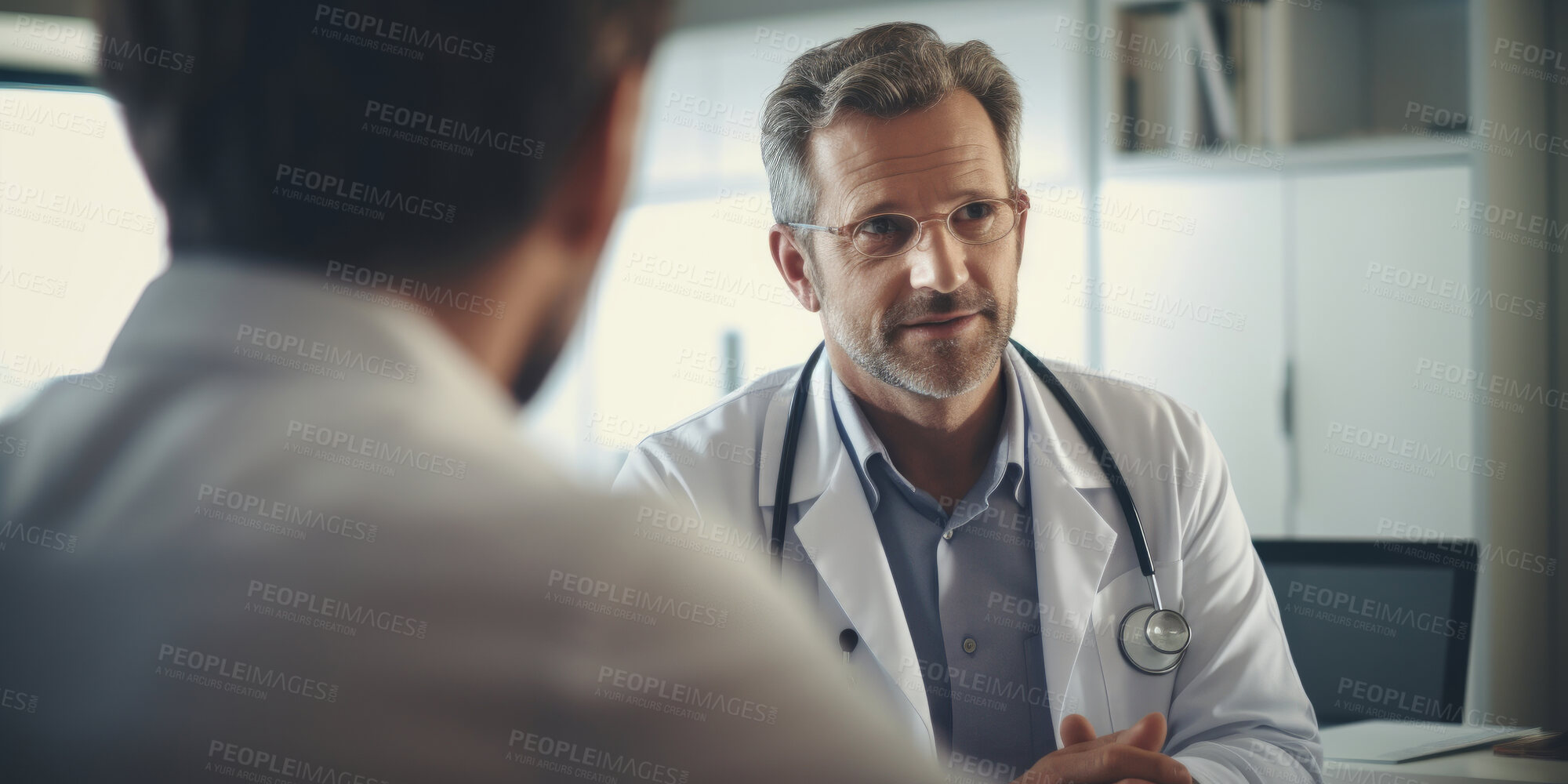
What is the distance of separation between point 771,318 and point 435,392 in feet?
8.75

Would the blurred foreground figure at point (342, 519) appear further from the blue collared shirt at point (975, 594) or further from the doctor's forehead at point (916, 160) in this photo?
the doctor's forehead at point (916, 160)

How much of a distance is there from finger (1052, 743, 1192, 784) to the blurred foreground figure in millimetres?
639

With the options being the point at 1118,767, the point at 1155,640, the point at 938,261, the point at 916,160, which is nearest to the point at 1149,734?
the point at 1118,767

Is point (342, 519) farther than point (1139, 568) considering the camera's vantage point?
No

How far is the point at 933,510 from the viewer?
50.3 inches

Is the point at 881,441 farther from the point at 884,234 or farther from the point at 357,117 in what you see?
the point at 357,117

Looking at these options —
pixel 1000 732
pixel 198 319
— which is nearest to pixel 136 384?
pixel 198 319

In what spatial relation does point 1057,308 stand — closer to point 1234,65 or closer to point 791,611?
point 1234,65

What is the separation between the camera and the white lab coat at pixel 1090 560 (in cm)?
114

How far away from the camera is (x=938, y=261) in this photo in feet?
4.43

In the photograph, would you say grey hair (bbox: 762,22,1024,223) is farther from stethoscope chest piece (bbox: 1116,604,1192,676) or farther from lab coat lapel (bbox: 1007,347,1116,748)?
stethoscope chest piece (bbox: 1116,604,1192,676)

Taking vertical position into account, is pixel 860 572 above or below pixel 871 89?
below

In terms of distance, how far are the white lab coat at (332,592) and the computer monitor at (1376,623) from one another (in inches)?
51.2

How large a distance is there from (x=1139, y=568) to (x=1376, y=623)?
40 centimetres
